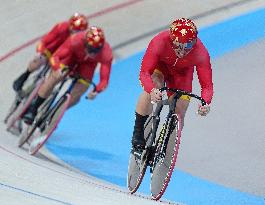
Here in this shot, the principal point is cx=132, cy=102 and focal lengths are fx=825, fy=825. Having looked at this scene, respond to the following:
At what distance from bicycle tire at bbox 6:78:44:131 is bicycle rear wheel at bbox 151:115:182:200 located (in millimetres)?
2823

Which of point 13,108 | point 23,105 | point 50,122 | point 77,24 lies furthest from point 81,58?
point 13,108

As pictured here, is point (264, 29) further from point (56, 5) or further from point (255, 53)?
point (56, 5)

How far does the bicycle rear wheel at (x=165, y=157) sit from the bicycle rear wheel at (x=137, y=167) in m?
0.11

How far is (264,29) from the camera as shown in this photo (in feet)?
39.1

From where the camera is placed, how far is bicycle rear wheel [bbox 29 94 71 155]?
808 cm

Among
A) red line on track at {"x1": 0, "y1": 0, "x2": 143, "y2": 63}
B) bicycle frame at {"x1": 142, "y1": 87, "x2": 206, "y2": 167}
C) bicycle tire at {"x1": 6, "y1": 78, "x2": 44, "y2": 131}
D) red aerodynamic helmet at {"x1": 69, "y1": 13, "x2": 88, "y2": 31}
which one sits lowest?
red line on track at {"x1": 0, "y1": 0, "x2": 143, "y2": 63}

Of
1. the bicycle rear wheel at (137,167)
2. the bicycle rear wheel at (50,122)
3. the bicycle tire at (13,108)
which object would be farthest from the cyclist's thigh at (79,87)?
the bicycle rear wheel at (137,167)

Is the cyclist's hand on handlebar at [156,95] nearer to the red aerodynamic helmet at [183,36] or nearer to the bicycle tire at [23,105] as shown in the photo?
the red aerodynamic helmet at [183,36]

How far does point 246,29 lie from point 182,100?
6.22 m

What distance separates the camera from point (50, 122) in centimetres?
826

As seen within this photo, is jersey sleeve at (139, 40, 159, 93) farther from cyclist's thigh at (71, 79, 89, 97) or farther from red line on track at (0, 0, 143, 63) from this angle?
red line on track at (0, 0, 143, 63)

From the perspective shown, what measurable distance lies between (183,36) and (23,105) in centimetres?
366

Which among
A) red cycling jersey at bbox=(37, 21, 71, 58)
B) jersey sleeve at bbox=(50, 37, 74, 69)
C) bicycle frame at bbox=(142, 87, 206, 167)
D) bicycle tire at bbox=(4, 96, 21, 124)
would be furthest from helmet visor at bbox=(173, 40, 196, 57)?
bicycle tire at bbox=(4, 96, 21, 124)

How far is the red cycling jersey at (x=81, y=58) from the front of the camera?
816cm
